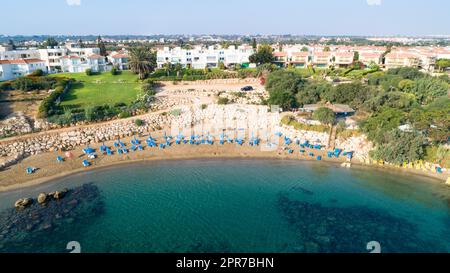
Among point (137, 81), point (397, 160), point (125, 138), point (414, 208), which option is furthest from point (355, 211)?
point (137, 81)

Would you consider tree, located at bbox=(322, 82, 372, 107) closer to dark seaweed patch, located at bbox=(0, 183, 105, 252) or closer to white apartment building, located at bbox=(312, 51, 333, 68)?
dark seaweed patch, located at bbox=(0, 183, 105, 252)

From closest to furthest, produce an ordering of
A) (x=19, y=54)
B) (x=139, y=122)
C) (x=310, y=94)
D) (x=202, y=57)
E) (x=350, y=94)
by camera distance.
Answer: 1. (x=139, y=122)
2. (x=350, y=94)
3. (x=310, y=94)
4. (x=19, y=54)
5. (x=202, y=57)

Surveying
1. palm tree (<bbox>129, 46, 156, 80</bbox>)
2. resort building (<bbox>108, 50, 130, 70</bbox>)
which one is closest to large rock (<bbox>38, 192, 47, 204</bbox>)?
palm tree (<bbox>129, 46, 156, 80</bbox>)

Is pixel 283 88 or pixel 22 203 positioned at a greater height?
pixel 283 88

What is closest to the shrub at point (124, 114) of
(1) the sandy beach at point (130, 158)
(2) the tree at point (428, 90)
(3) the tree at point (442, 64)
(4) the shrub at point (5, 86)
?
(1) the sandy beach at point (130, 158)

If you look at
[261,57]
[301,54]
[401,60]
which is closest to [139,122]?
[261,57]

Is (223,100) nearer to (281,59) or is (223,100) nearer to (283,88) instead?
(283,88)

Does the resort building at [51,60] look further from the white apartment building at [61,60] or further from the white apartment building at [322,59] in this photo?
the white apartment building at [322,59]

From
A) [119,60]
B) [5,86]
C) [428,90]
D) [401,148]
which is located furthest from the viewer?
[119,60]

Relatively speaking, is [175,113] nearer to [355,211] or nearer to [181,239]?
[181,239]
